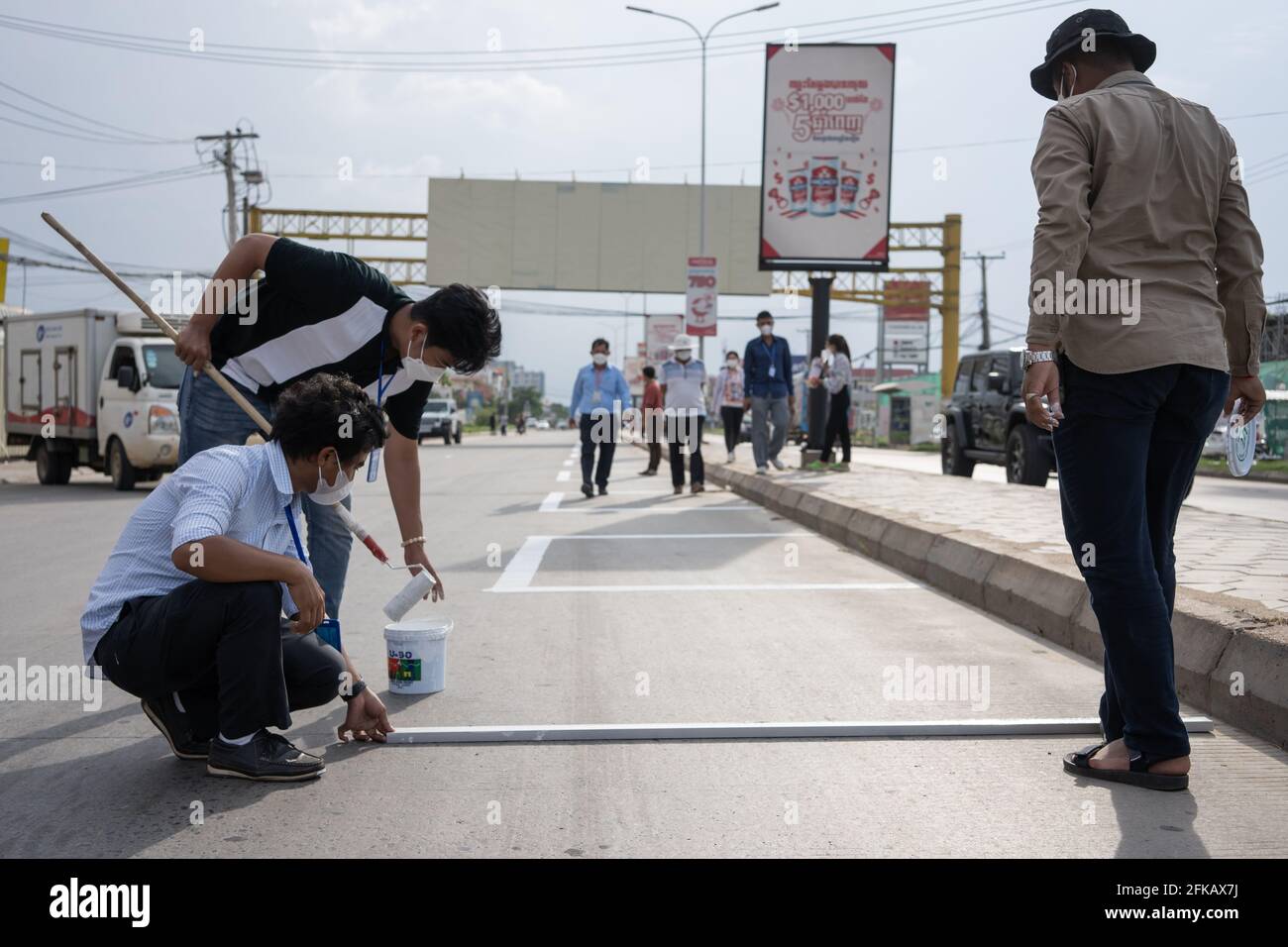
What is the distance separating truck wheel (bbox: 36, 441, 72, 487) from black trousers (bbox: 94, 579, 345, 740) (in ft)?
51.4

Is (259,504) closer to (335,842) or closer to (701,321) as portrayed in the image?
(335,842)

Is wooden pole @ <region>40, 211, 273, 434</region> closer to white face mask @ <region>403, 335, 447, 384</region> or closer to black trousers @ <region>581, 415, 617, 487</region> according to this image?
white face mask @ <region>403, 335, 447, 384</region>

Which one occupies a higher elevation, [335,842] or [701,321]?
[701,321]

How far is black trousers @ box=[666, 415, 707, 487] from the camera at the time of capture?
15.1 metres

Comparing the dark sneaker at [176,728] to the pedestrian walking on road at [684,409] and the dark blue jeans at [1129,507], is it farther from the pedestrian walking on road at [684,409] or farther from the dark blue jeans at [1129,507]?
the pedestrian walking on road at [684,409]

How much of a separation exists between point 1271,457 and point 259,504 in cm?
2443

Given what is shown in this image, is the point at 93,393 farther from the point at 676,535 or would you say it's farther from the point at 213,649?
the point at 213,649

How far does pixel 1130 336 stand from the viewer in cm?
332

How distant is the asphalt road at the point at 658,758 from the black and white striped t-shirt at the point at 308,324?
123 cm

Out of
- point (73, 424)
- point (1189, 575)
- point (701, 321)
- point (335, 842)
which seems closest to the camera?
point (335, 842)

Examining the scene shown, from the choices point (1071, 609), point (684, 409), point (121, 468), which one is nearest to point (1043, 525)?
point (1071, 609)

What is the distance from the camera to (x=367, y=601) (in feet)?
22.0

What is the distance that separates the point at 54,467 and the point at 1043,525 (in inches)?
577

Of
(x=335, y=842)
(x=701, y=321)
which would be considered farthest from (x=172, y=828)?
(x=701, y=321)
